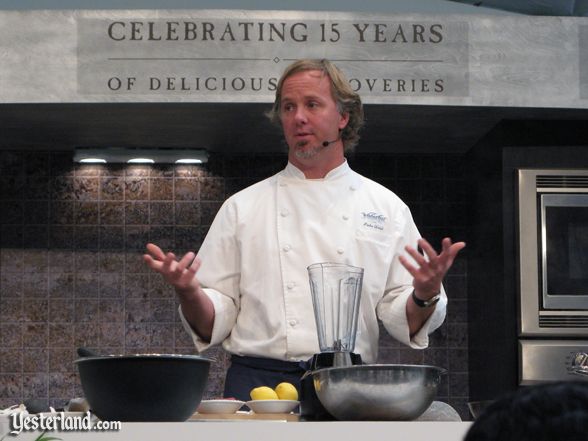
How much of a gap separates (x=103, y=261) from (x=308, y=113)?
7.15 ft

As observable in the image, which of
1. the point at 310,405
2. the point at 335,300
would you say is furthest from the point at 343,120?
the point at 310,405

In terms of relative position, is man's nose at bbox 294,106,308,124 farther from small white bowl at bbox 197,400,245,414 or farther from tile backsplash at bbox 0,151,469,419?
tile backsplash at bbox 0,151,469,419

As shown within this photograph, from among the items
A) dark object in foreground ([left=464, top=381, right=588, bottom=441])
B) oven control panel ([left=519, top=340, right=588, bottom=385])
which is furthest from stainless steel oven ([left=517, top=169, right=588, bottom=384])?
dark object in foreground ([left=464, top=381, right=588, bottom=441])

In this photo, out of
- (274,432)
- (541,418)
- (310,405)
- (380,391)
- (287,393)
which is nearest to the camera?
(541,418)

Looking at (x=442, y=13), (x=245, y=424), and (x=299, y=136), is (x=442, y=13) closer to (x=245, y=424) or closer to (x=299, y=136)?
(x=299, y=136)

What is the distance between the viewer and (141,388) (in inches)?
56.3

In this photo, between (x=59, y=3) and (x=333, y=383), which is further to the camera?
(x=59, y=3)

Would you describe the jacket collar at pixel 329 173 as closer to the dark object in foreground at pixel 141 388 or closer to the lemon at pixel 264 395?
the lemon at pixel 264 395

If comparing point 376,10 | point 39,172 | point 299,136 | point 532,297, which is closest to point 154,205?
point 39,172

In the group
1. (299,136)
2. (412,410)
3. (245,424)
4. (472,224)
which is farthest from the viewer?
(472,224)

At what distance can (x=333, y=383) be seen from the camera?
145 cm

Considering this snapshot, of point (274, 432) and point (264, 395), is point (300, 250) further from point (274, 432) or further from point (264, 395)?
point (274, 432)

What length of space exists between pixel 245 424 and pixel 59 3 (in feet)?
9.17

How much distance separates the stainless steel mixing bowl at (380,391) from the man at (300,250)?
0.70 meters
